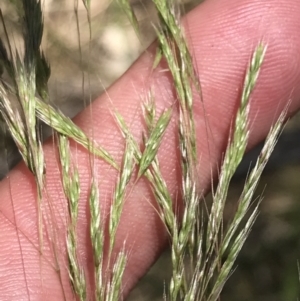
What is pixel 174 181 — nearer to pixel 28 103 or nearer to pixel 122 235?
pixel 122 235

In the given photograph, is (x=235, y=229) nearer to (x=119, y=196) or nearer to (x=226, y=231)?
(x=226, y=231)

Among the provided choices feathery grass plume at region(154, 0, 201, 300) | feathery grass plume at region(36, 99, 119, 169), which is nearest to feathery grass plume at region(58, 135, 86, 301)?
feathery grass plume at region(36, 99, 119, 169)

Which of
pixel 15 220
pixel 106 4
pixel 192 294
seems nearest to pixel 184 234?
pixel 192 294

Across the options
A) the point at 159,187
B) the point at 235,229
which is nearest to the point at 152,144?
the point at 159,187

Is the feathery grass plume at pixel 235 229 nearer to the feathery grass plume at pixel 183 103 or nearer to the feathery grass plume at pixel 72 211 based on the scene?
the feathery grass plume at pixel 183 103

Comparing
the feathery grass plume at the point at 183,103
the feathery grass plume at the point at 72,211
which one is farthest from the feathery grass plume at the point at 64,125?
the feathery grass plume at the point at 183,103

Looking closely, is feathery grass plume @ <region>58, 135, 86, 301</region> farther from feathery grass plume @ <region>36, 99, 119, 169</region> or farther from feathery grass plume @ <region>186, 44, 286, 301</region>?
feathery grass plume @ <region>186, 44, 286, 301</region>

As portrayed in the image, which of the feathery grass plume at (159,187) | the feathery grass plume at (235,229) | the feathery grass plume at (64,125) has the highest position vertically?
the feathery grass plume at (64,125)
